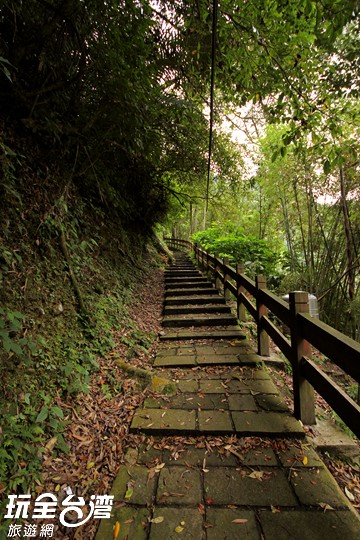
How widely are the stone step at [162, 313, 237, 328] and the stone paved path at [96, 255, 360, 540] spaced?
5.56 ft

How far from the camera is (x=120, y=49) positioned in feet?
8.77

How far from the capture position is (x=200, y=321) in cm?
438

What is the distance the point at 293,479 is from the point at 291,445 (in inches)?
11.5

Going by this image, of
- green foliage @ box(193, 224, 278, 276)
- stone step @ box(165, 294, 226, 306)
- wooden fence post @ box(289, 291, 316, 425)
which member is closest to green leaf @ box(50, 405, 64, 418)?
wooden fence post @ box(289, 291, 316, 425)

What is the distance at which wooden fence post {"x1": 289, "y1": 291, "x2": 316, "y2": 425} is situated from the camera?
1.99m

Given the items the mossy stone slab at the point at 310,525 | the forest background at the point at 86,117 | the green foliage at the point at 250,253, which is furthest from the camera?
the green foliage at the point at 250,253

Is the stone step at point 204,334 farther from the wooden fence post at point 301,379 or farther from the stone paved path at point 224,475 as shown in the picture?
the wooden fence post at point 301,379

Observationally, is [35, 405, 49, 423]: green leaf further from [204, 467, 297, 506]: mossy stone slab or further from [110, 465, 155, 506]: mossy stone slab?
[204, 467, 297, 506]: mossy stone slab

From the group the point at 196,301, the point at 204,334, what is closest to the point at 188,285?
the point at 196,301

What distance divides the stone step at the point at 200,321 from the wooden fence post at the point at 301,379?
2247mm

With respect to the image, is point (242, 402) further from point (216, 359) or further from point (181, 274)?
point (181, 274)

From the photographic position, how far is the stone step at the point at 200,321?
431 cm

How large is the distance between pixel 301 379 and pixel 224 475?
930 millimetres

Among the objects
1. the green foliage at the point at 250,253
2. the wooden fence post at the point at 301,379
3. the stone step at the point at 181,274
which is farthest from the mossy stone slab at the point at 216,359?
the stone step at the point at 181,274
